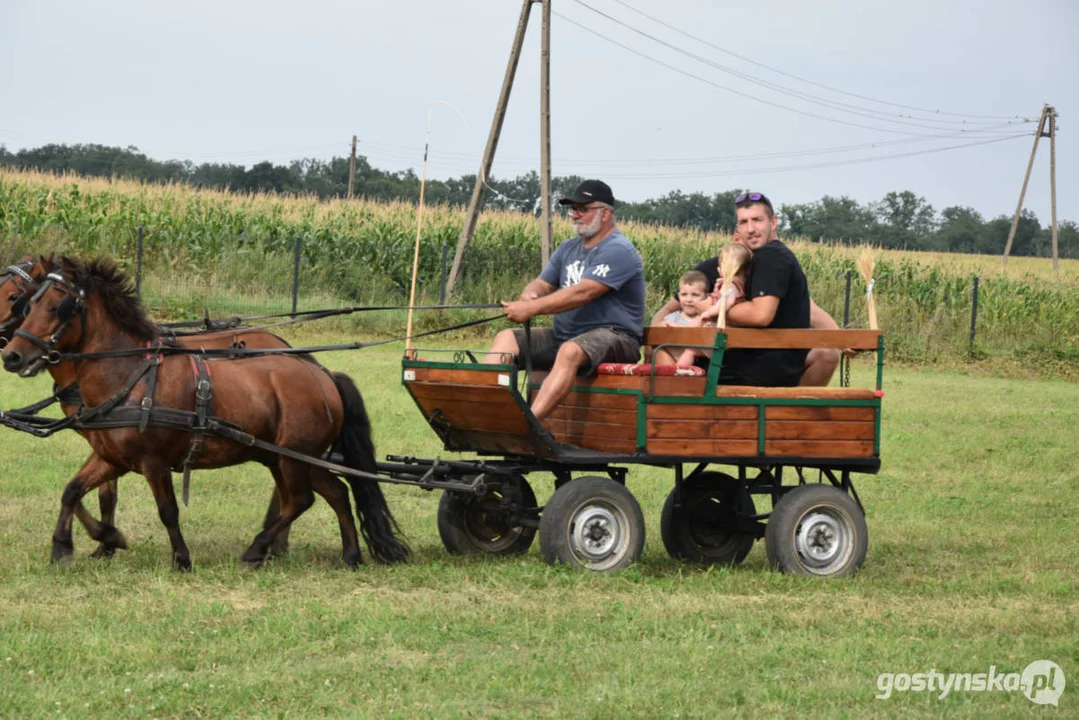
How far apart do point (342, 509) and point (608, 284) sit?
210 centimetres

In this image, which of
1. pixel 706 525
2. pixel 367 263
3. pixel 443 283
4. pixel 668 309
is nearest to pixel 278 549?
pixel 706 525

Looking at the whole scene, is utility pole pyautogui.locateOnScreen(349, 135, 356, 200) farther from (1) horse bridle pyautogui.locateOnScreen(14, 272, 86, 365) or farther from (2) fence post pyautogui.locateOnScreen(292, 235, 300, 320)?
(1) horse bridle pyautogui.locateOnScreen(14, 272, 86, 365)

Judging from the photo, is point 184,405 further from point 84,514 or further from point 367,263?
point 367,263

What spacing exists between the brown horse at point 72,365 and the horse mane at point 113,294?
0.58ft

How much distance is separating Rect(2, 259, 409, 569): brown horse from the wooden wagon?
43 centimetres

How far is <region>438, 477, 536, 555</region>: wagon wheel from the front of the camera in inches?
323

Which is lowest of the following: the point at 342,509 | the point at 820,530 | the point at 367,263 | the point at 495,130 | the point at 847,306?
the point at 342,509

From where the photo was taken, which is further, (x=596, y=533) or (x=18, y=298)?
(x=596, y=533)

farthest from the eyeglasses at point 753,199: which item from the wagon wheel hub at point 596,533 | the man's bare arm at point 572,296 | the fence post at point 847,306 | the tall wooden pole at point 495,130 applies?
the fence post at point 847,306

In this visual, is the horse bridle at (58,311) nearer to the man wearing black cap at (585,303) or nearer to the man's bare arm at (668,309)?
the man wearing black cap at (585,303)

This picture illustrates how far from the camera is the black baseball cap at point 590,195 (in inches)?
306

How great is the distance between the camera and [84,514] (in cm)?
769

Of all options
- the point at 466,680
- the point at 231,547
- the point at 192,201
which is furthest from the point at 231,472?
the point at 192,201

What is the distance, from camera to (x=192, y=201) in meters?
28.1
